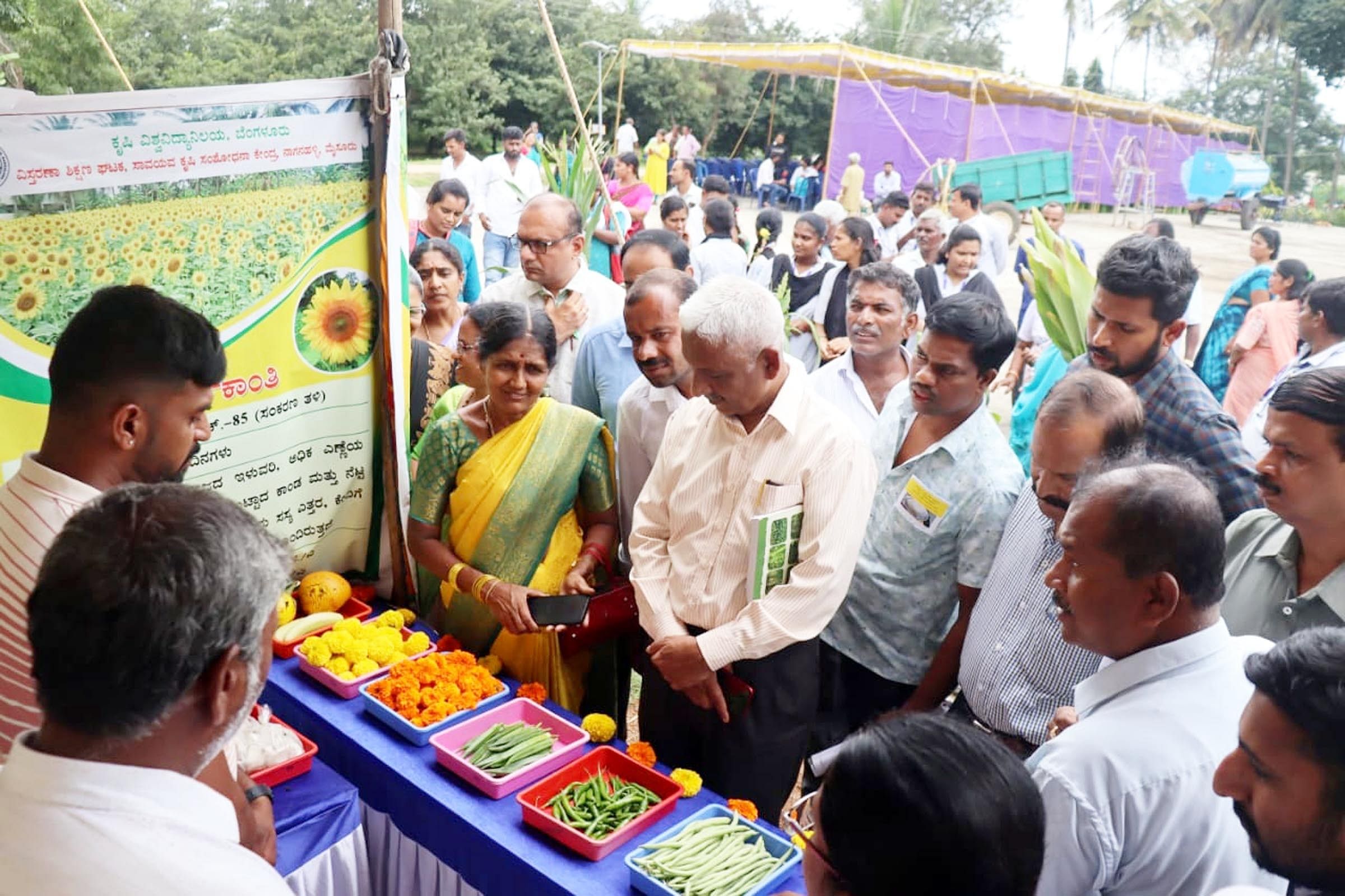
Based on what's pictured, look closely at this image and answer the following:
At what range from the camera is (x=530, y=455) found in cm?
277

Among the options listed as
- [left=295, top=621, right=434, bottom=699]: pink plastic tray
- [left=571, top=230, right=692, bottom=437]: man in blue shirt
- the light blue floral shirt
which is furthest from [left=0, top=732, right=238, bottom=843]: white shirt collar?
[left=571, top=230, right=692, bottom=437]: man in blue shirt

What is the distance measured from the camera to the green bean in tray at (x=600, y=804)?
2076 mm

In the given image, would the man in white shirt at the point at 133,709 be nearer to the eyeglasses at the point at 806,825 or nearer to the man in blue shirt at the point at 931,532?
→ the eyeglasses at the point at 806,825

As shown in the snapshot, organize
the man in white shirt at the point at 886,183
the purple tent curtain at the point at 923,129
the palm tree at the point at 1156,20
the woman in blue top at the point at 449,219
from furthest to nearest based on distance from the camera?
the palm tree at the point at 1156,20 → the purple tent curtain at the point at 923,129 → the man in white shirt at the point at 886,183 → the woman in blue top at the point at 449,219

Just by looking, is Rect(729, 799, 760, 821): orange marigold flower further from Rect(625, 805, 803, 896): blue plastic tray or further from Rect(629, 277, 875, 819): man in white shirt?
Rect(629, 277, 875, 819): man in white shirt

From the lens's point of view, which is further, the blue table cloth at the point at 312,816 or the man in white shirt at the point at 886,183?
the man in white shirt at the point at 886,183

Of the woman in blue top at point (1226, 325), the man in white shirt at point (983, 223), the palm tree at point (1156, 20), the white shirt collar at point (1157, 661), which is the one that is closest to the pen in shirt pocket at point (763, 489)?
the white shirt collar at point (1157, 661)

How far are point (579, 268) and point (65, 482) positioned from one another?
269 cm

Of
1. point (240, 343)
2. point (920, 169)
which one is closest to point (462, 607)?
point (240, 343)

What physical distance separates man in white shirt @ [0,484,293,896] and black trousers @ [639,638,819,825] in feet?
4.49

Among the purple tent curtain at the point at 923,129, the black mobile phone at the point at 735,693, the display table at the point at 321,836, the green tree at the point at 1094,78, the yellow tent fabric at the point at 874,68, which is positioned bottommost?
the display table at the point at 321,836

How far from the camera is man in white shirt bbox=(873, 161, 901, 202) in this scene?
610 inches

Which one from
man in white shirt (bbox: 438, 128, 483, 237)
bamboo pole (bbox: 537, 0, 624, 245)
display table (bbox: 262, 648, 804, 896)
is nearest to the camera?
display table (bbox: 262, 648, 804, 896)

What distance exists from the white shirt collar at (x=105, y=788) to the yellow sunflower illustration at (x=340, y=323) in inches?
78.9
